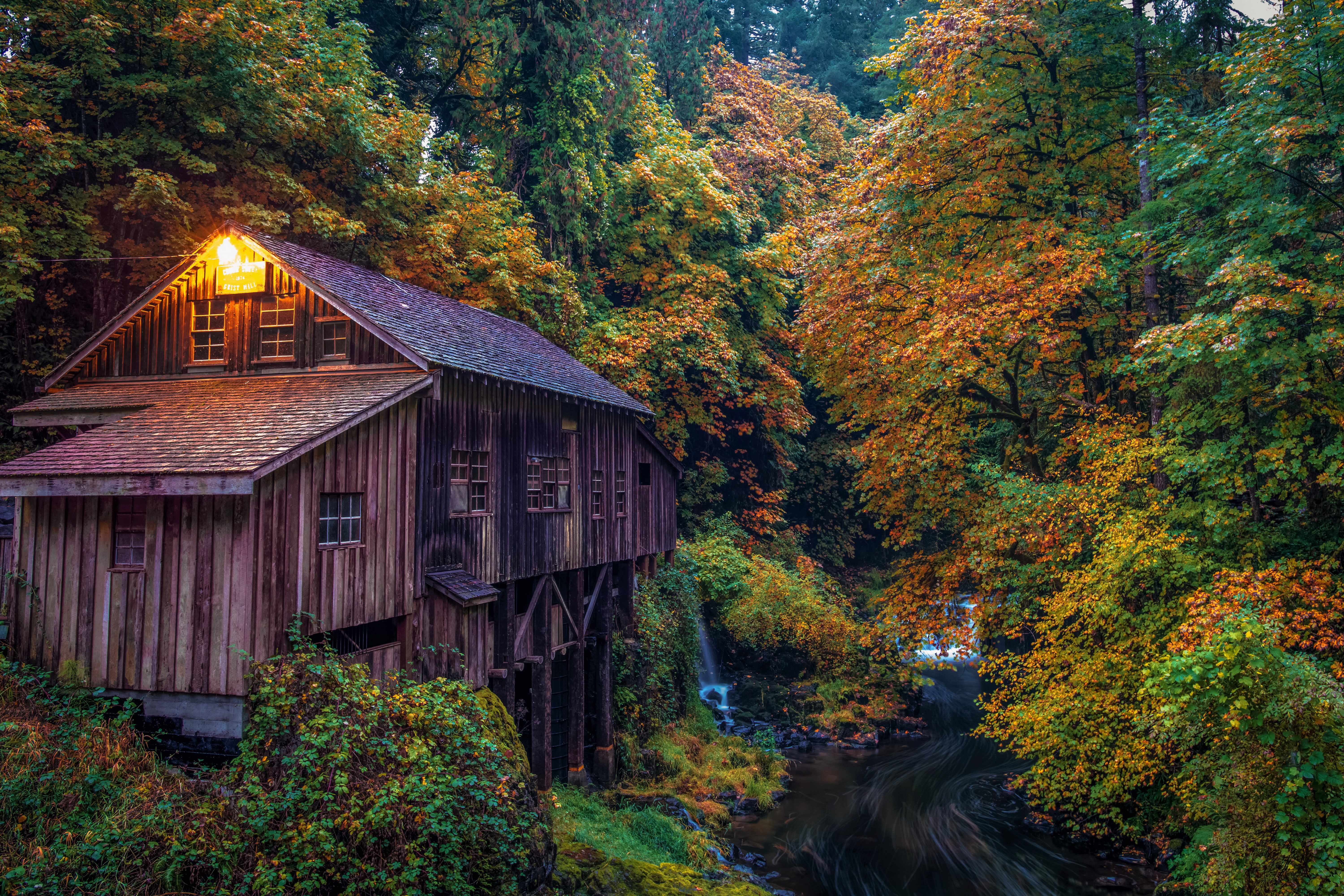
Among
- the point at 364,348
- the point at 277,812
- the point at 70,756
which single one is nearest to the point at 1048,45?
the point at 364,348

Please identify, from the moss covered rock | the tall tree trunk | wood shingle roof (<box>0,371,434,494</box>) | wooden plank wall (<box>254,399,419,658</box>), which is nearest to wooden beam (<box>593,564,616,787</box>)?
the moss covered rock

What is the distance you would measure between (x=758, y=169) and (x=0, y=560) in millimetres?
26373

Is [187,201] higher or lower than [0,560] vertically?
higher

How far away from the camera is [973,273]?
15.7 metres

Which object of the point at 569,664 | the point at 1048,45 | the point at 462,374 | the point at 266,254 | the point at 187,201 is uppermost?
the point at 1048,45

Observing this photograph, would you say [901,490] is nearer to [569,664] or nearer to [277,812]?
[569,664]

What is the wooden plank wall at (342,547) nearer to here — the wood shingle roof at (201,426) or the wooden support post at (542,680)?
the wood shingle roof at (201,426)

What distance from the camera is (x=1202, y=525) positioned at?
11.8 meters

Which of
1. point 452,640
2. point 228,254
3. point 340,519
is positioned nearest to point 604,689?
point 452,640

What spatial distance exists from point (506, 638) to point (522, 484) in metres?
2.75

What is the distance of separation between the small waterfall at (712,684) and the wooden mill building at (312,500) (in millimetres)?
5565

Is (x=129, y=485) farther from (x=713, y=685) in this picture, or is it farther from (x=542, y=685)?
(x=713, y=685)

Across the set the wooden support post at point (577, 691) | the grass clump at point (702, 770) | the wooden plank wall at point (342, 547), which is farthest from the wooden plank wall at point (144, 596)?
the grass clump at point (702, 770)

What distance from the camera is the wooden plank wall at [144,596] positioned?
28.3ft
